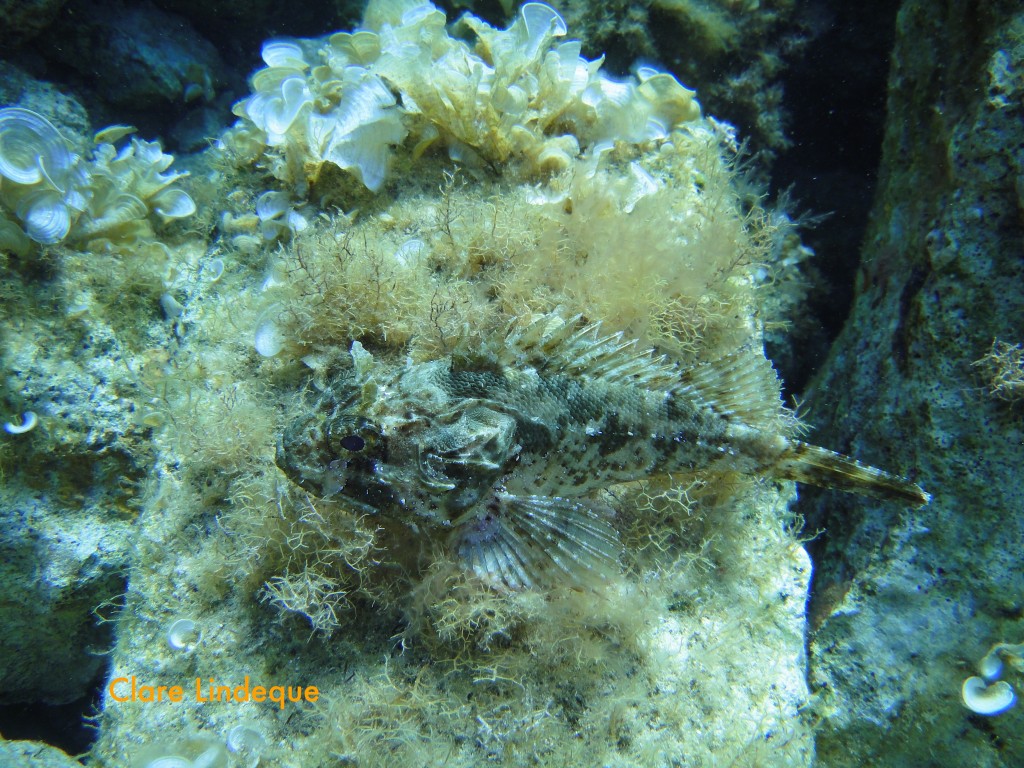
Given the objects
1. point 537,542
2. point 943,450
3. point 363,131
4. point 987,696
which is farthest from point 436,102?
point 987,696

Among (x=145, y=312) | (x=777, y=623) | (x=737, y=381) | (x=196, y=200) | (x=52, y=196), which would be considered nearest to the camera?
(x=737, y=381)

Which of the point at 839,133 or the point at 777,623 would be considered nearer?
the point at 777,623

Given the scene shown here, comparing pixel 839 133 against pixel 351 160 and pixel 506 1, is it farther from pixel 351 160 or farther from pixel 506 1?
pixel 351 160

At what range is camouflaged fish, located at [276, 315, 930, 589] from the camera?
8.57ft

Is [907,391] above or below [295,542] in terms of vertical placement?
above

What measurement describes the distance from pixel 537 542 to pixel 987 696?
9.67 ft

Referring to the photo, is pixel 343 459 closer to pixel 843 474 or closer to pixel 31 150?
pixel 843 474

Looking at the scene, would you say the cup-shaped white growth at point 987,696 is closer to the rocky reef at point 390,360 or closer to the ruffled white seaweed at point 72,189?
the rocky reef at point 390,360

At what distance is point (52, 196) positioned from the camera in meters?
3.92

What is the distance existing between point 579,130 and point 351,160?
205 cm

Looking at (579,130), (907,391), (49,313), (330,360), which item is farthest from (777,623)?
(49,313)

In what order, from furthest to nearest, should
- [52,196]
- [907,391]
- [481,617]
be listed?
1. [52,196]
2. [907,391]
3. [481,617]

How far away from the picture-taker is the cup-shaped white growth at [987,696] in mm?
2975

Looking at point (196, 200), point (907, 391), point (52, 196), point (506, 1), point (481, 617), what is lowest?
point (481, 617)
